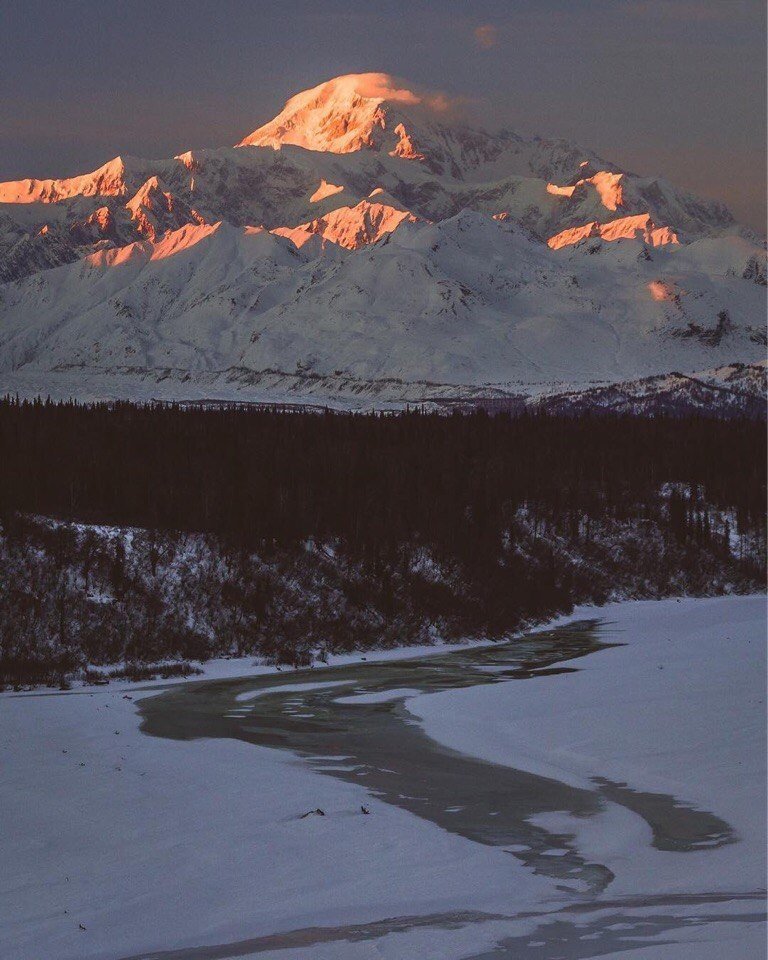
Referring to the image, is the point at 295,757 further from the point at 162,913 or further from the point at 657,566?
the point at 657,566

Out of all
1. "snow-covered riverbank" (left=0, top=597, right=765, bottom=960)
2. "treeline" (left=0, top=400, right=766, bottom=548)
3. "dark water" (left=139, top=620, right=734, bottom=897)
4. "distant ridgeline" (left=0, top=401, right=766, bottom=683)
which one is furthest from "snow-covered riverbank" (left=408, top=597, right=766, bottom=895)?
"treeline" (left=0, top=400, right=766, bottom=548)

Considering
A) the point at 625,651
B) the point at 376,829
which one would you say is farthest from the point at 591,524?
the point at 376,829

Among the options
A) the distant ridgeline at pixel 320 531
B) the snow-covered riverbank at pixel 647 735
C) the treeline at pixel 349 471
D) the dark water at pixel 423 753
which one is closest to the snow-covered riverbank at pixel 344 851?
the snow-covered riverbank at pixel 647 735

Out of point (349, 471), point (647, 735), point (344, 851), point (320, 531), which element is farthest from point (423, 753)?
point (349, 471)

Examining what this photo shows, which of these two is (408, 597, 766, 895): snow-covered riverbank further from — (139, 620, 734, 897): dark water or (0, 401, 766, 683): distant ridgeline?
(0, 401, 766, 683): distant ridgeline

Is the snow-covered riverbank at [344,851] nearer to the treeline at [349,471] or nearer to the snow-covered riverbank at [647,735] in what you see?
the snow-covered riverbank at [647,735]
